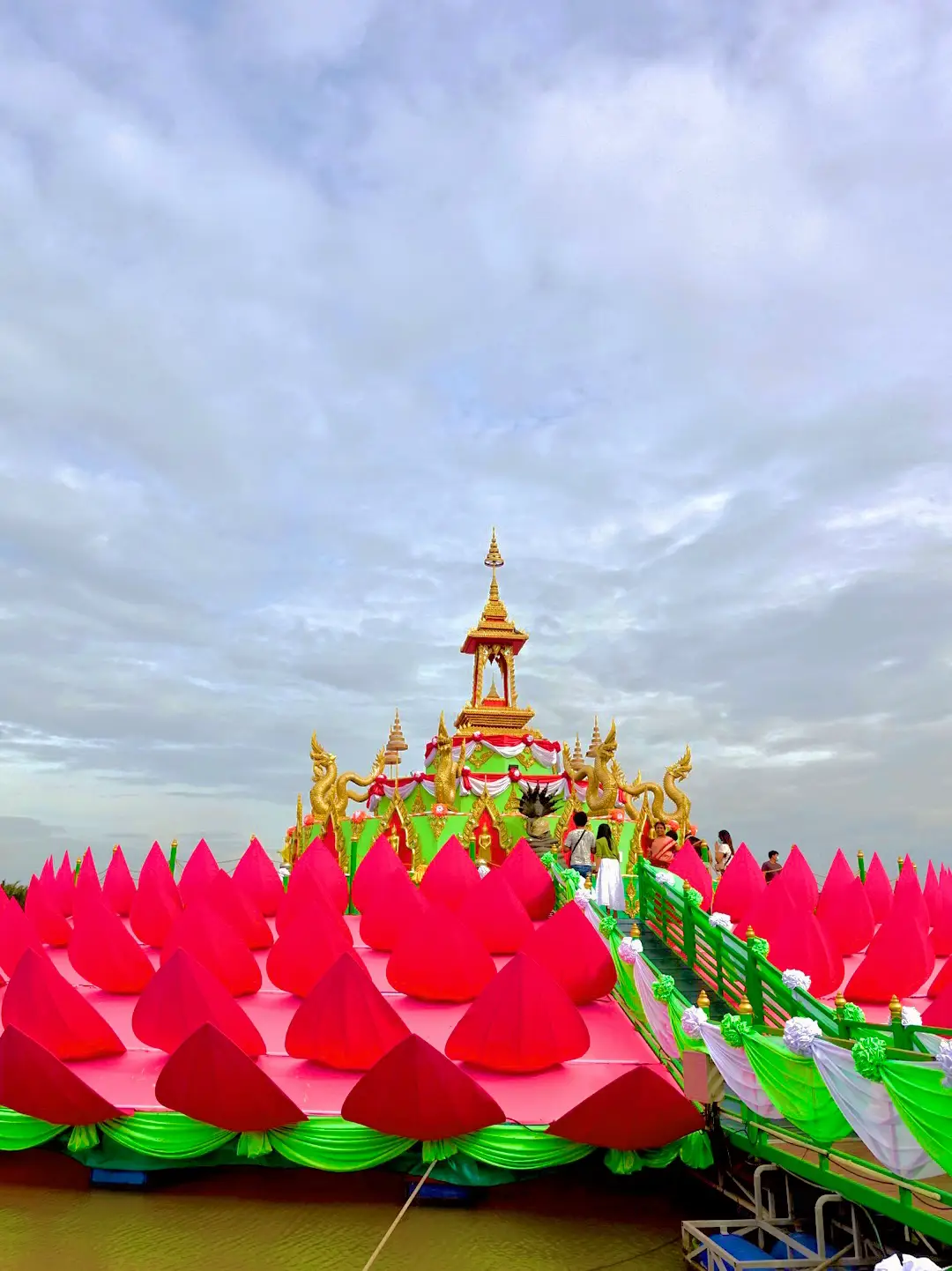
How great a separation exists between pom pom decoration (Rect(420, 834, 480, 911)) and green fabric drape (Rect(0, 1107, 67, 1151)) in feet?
22.1

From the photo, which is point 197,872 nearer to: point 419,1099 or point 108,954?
point 108,954

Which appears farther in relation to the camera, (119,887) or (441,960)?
(119,887)

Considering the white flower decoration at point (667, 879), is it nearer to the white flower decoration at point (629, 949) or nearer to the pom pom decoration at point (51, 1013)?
the white flower decoration at point (629, 949)

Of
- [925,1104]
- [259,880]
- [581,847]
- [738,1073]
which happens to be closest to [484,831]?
[581,847]

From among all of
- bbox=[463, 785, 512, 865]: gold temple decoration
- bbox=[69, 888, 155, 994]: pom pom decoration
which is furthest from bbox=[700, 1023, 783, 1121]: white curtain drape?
bbox=[463, 785, 512, 865]: gold temple decoration

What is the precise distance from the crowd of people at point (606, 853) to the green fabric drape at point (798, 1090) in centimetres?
637

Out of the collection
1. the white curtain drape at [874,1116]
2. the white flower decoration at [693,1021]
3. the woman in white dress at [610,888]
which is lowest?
the white curtain drape at [874,1116]

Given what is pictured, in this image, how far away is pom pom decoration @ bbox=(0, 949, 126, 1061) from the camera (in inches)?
379

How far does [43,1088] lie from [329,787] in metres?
10.5

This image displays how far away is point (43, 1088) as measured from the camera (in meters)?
8.53

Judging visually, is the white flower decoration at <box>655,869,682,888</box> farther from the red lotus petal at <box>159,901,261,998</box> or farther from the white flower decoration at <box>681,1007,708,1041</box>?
the red lotus petal at <box>159,901,261,998</box>

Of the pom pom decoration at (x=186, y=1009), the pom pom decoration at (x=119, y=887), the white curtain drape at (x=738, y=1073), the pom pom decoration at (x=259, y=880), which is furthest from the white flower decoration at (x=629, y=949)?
the pom pom decoration at (x=119, y=887)

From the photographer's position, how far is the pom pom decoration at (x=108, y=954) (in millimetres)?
12008

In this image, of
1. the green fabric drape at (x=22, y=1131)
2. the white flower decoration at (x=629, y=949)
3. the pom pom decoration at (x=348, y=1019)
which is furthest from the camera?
the white flower decoration at (x=629, y=949)
